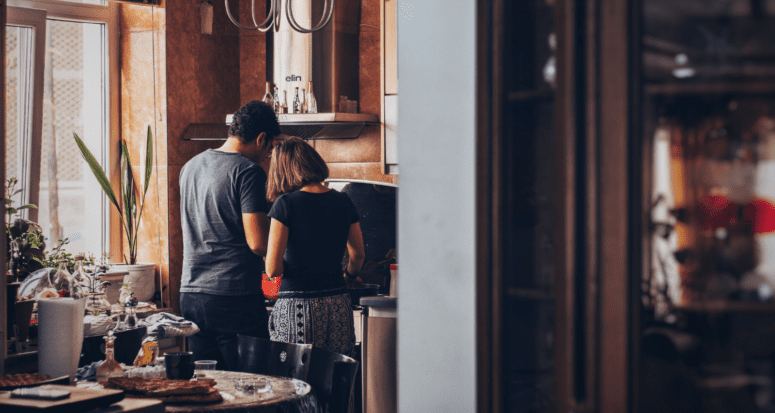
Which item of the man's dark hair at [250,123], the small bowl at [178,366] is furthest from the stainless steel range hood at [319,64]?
the small bowl at [178,366]

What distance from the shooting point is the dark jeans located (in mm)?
2891

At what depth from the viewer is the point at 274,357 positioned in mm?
2557

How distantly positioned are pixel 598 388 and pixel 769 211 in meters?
0.37

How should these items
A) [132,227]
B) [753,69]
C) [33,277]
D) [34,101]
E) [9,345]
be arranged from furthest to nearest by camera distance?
[132,227]
[34,101]
[33,277]
[9,345]
[753,69]

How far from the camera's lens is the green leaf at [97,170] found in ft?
13.3

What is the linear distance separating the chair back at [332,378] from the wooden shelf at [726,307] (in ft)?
3.83

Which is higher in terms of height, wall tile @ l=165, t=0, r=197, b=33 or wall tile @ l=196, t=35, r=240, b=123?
wall tile @ l=165, t=0, r=197, b=33

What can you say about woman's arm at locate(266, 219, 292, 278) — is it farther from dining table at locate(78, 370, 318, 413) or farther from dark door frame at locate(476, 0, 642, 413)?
dark door frame at locate(476, 0, 642, 413)

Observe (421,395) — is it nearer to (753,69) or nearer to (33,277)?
(753,69)

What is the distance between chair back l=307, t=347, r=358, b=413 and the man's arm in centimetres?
57

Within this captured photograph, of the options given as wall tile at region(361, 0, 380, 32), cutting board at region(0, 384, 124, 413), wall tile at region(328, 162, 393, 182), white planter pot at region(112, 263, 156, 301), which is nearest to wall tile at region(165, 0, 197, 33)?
wall tile at region(361, 0, 380, 32)

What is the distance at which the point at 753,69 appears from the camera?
3.63ft

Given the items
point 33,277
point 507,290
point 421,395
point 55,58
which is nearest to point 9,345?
point 33,277

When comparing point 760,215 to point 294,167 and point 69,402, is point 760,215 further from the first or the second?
point 294,167
